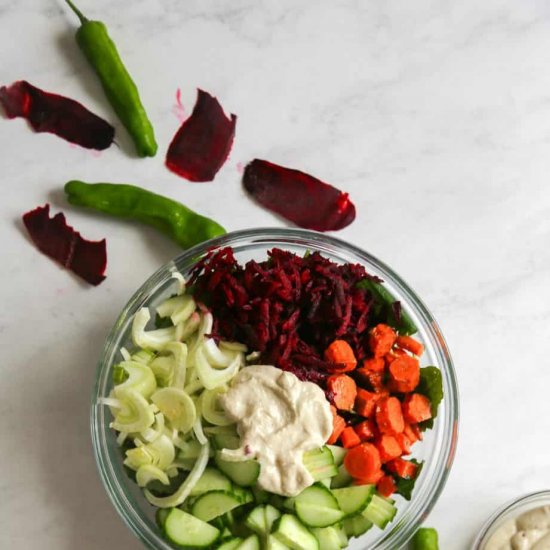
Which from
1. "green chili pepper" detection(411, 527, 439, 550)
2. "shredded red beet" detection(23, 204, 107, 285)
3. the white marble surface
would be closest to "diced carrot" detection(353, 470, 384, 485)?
"green chili pepper" detection(411, 527, 439, 550)

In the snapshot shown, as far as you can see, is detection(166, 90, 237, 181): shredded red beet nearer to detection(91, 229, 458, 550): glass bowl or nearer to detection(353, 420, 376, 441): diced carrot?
detection(91, 229, 458, 550): glass bowl

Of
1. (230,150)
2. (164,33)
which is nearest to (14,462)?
(230,150)

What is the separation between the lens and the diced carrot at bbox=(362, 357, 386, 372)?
100 inches

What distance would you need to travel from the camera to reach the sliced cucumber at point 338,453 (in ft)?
8.10

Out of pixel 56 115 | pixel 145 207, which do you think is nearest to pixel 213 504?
pixel 145 207

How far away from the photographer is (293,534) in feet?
7.75

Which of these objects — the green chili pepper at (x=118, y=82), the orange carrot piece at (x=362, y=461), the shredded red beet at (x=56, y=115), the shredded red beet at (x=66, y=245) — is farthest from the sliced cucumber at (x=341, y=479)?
the shredded red beet at (x=56, y=115)

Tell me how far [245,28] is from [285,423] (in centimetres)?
151

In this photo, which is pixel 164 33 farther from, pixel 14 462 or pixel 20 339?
pixel 14 462

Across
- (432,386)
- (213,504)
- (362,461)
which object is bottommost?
(213,504)

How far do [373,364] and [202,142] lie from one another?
105 centimetres

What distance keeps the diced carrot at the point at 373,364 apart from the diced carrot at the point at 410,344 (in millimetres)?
96

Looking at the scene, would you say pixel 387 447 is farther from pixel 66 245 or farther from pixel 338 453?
pixel 66 245

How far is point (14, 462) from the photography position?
2.78 m
